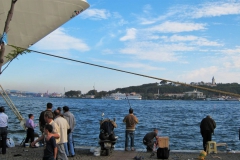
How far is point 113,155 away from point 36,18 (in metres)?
5.18

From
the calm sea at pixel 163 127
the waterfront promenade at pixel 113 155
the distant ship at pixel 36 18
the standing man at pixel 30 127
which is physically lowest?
the calm sea at pixel 163 127

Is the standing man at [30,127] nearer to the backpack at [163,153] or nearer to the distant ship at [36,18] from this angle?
the distant ship at [36,18]

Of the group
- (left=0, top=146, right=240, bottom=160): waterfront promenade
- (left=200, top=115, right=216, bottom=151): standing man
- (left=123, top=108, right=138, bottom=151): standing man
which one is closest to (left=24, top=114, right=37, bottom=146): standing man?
(left=0, top=146, right=240, bottom=160): waterfront promenade

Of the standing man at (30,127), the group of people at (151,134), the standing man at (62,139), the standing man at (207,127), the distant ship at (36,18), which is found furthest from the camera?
the standing man at (30,127)

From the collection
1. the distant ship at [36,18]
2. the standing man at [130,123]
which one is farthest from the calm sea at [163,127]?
the distant ship at [36,18]

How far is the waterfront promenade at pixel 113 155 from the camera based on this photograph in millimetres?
11188

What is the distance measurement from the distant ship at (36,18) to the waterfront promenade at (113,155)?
3163 millimetres

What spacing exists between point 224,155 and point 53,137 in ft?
23.4

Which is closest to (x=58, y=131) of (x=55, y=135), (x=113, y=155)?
(x=55, y=135)

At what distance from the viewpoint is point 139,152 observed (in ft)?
40.6

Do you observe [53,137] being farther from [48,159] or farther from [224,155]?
[224,155]

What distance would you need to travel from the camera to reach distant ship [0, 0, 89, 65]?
10539 mm

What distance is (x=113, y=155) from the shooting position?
38.4 feet

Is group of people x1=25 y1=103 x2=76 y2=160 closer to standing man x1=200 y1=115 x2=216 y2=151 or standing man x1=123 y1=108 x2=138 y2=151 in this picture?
standing man x1=123 y1=108 x2=138 y2=151
